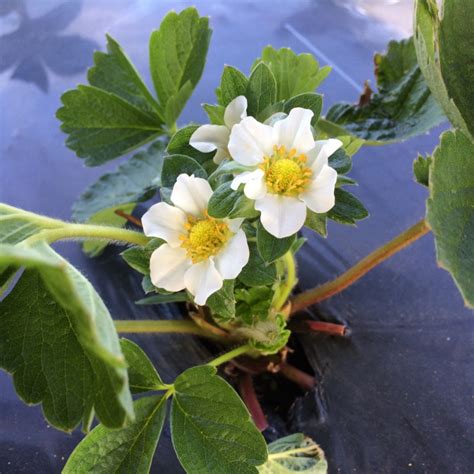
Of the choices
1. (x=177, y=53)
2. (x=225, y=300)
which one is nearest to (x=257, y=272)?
(x=225, y=300)

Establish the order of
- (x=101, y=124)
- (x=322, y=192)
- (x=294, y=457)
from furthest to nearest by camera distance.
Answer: (x=101, y=124), (x=294, y=457), (x=322, y=192)

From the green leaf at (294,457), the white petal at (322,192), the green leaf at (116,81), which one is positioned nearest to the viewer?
the white petal at (322,192)

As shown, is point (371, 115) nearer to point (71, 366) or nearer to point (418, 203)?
point (418, 203)

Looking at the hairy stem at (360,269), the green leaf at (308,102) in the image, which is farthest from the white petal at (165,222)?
A: the hairy stem at (360,269)

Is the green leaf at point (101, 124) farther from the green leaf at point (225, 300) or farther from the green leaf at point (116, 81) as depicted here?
the green leaf at point (225, 300)

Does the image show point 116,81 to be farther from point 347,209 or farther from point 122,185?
point 347,209

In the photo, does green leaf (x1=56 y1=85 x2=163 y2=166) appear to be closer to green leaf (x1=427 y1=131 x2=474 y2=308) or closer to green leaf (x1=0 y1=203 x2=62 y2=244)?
green leaf (x1=0 y1=203 x2=62 y2=244)
